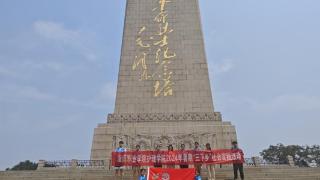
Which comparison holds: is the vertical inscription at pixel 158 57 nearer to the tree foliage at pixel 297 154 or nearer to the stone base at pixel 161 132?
the stone base at pixel 161 132

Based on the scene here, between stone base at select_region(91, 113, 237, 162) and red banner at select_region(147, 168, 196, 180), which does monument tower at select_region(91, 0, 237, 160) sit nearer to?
stone base at select_region(91, 113, 237, 162)

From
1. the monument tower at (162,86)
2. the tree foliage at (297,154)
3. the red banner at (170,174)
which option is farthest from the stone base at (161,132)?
the tree foliage at (297,154)

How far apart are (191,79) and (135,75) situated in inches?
87.9

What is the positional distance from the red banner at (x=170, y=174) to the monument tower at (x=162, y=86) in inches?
215

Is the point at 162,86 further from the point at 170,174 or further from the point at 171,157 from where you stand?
the point at 170,174

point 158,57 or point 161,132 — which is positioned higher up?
point 158,57

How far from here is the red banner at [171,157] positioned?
8.43m

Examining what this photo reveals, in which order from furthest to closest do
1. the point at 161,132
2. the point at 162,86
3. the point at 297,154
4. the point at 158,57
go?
the point at 297,154 < the point at 158,57 < the point at 162,86 < the point at 161,132

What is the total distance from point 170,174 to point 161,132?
5783mm

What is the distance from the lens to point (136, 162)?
8.55 m

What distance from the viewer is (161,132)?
13.3 meters

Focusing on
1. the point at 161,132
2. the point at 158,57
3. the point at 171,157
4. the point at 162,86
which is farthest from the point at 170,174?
the point at 158,57

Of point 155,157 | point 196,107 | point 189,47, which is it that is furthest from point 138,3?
point 155,157

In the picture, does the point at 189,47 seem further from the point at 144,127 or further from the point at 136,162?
the point at 136,162
